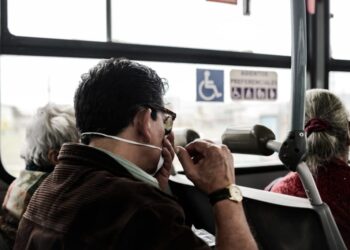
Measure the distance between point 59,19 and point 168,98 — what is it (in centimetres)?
74

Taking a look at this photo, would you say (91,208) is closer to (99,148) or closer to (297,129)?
(99,148)

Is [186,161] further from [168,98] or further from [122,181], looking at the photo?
[168,98]

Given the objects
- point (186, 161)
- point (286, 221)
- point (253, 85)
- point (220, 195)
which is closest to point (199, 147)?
point (186, 161)

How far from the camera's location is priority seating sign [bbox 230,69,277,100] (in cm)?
247

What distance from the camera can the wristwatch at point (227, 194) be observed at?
101cm

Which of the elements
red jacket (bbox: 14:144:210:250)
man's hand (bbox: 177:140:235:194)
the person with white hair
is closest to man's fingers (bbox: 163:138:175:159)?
man's hand (bbox: 177:140:235:194)

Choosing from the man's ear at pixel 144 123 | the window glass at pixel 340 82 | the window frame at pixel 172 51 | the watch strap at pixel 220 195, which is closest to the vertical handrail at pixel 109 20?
the window frame at pixel 172 51

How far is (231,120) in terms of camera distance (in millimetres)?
2520

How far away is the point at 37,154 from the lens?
175 centimetres

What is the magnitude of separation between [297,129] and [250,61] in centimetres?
158

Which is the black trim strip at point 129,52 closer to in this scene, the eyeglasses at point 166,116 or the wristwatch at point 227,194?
the eyeglasses at point 166,116

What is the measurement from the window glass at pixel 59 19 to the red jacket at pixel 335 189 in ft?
3.87

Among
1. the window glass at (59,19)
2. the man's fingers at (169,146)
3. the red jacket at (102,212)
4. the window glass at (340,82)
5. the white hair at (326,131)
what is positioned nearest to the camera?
the red jacket at (102,212)

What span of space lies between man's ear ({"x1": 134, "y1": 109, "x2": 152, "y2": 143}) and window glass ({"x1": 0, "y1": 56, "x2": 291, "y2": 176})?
0.66m
